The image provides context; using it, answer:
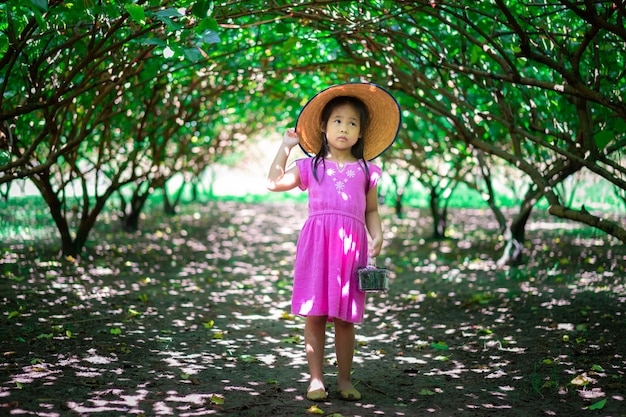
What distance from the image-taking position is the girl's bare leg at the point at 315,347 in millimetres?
3846

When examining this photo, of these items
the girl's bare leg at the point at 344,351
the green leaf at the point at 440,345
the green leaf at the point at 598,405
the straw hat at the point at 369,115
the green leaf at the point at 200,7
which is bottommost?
the green leaf at the point at 440,345

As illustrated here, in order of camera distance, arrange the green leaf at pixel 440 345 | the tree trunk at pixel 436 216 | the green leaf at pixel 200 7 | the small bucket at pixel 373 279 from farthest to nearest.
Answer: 1. the tree trunk at pixel 436 216
2. the green leaf at pixel 440 345
3. the small bucket at pixel 373 279
4. the green leaf at pixel 200 7

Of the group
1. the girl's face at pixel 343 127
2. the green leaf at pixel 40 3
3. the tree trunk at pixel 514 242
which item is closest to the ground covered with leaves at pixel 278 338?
the tree trunk at pixel 514 242

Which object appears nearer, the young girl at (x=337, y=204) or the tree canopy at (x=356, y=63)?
the young girl at (x=337, y=204)

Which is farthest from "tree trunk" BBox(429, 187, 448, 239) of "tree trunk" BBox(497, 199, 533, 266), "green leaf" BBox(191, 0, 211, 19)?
"green leaf" BBox(191, 0, 211, 19)

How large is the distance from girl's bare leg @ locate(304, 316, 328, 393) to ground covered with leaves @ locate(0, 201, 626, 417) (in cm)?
16

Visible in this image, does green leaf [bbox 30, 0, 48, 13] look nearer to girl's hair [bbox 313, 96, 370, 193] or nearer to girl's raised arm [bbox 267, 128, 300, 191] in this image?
girl's raised arm [bbox 267, 128, 300, 191]

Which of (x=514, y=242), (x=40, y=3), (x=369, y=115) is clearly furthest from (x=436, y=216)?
(x=40, y=3)

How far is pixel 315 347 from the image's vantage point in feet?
12.7

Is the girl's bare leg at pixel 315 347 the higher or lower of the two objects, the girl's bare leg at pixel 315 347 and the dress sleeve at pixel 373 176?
the lower

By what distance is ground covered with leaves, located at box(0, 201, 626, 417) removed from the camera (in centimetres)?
375

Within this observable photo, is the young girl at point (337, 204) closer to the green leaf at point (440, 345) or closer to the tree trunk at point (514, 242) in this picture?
the green leaf at point (440, 345)

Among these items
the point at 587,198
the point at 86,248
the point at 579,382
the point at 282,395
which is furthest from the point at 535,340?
the point at 587,198

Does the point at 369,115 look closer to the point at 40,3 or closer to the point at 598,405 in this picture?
the point at 40,3
